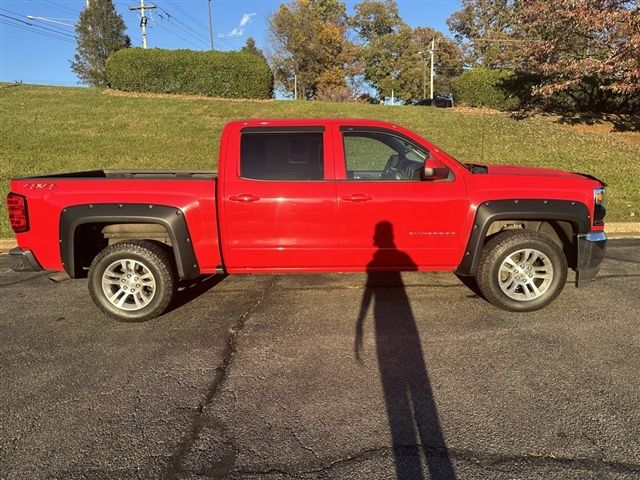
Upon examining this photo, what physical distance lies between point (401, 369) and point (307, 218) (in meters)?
1.62

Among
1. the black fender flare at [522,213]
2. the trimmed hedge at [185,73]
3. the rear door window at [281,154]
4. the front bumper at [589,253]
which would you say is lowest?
the front bumper at [589,253]

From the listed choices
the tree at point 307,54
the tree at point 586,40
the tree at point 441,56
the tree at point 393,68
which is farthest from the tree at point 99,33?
the tree at point 586,40

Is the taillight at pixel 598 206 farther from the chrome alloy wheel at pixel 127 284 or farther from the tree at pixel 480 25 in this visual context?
the tree at pixel 480 25

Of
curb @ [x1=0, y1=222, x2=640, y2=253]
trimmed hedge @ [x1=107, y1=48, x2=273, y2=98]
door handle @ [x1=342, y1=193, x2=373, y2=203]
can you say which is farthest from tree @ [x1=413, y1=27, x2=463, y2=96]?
door handle @ [x1=342, y1=193, x2=373, y2=203]

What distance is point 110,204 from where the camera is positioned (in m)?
4.20

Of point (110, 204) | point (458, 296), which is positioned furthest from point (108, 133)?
point (458, 296)

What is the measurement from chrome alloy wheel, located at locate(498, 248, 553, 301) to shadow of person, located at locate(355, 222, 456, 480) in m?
0.87

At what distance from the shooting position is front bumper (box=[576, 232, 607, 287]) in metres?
4.38

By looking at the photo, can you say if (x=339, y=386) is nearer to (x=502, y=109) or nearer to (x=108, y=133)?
(x=108, y=133)

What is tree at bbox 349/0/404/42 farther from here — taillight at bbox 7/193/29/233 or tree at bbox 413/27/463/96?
taillight at bbox 7/193/29/233

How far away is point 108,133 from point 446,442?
15.5 m

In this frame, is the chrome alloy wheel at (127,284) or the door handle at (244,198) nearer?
the door handle at (244,198)

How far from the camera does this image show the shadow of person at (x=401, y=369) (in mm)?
2514

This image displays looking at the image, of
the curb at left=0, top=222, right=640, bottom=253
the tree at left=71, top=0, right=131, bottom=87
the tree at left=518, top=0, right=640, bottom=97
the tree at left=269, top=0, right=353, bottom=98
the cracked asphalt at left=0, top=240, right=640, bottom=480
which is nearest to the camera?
the cracked asphalt at left=0, top=240, right=640, bottom=480
